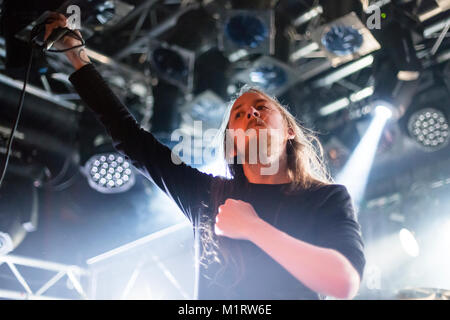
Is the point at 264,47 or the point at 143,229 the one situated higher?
the point at 264,47

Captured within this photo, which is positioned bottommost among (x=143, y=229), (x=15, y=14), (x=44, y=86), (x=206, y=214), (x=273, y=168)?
(x=206, y=214)

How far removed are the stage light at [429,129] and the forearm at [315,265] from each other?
388 centimetres

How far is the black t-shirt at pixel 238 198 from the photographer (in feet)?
3.73

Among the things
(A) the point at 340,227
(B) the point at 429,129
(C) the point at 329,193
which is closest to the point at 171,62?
(B) the point at 429,129

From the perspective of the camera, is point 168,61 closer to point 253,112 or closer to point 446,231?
point 253,112

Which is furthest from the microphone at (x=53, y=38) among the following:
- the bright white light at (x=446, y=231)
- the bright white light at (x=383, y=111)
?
the bright white light at (x=446, y=231)

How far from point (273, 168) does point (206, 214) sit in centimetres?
31

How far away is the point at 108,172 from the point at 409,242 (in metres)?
3.99

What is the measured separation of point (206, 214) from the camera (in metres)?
1.41

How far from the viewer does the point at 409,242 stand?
5.45 meters

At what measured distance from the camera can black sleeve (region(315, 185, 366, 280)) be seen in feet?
3.52

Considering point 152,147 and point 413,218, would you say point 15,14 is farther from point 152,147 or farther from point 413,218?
point 413,218
